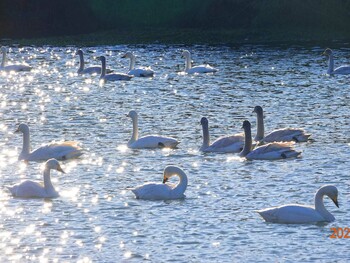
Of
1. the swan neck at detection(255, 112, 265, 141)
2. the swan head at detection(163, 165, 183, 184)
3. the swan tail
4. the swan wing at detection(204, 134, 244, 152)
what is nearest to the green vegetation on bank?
the swan neck at detection(255, 112, 265, 141)

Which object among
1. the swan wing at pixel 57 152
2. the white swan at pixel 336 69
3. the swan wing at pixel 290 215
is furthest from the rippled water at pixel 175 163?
the white swan at pixel 336 69

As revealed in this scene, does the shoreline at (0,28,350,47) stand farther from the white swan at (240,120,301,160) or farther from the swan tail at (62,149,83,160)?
the swan tail at (62,149,83,160)

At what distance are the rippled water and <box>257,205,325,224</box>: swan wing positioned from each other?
0.50 ft

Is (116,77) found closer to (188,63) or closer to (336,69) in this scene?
(188,63)

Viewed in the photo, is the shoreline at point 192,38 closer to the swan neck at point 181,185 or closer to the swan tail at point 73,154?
the swan tail at point 73,154

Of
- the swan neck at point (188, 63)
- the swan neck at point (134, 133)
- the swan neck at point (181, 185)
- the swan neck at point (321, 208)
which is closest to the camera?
the swan neck at point (321, 208)

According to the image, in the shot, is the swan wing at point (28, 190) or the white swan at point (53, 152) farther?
the white swan at point (53, 152)

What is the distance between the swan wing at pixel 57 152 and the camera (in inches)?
941

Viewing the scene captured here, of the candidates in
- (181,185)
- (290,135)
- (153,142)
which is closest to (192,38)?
(290,135)

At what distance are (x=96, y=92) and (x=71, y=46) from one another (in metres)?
17.9

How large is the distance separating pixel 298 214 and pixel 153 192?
3.02 metres

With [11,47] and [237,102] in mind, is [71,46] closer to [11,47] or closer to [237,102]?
[11,47]

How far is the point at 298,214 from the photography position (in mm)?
17812

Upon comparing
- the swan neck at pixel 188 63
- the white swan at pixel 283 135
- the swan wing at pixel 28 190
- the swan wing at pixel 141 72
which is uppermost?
the swan neck at pixel 188 63
